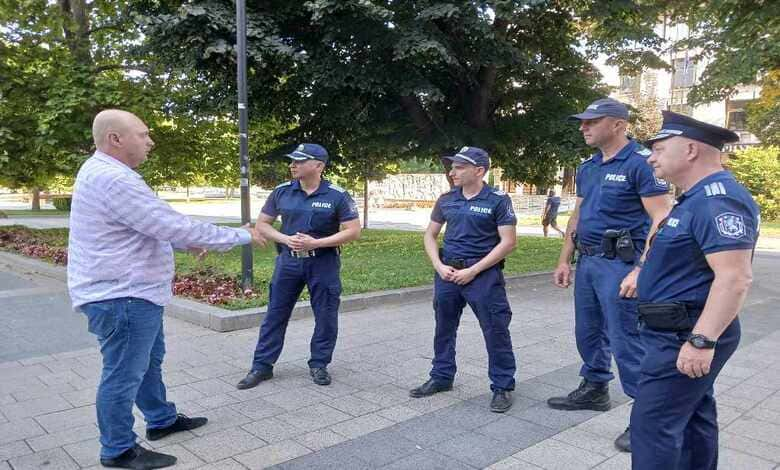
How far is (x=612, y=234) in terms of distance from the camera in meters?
3.77

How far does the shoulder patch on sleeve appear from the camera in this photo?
2.33 m

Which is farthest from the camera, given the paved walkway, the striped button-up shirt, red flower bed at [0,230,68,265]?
red flower bed at [0,230,68,265]

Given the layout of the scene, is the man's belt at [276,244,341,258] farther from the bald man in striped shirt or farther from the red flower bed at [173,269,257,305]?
the red flower bed at [173,269,257,305]

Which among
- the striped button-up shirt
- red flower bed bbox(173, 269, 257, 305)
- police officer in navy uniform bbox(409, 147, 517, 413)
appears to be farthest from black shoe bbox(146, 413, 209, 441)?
red flower bed bbox(173, 269, 257, 305)

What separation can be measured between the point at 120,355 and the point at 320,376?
1.88m

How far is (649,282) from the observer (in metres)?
2.56

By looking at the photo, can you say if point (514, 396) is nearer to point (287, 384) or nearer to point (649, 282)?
point (287, 384)

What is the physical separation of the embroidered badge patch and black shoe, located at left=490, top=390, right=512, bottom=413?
233cm

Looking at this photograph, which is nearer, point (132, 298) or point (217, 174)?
point (132, 298)

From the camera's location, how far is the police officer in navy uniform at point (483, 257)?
4223mm

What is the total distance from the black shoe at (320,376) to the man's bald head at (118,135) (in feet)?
7.59

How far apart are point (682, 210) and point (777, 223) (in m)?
31.0

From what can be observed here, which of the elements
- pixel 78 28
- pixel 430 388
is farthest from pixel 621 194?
pixel 78 28

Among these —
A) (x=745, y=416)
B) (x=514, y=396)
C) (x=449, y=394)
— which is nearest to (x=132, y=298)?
(x=449, y=394)
